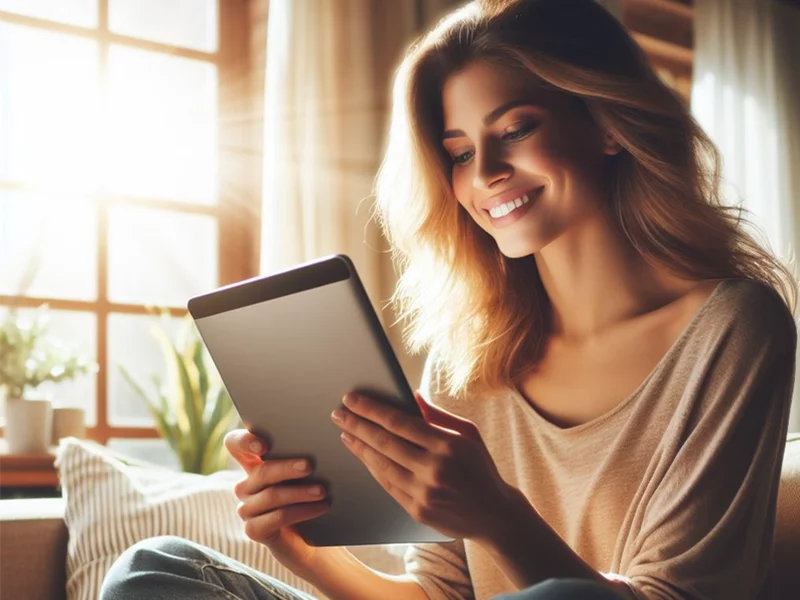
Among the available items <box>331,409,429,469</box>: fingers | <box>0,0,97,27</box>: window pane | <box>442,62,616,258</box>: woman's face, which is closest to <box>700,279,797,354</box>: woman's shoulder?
<box>442,62,616,258</box>: woman's face

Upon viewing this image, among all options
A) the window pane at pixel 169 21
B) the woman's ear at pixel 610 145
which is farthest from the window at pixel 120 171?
the woman's ear at pixel 610 145

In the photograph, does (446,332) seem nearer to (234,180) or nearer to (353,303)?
(353,303)

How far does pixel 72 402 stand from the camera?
287cm

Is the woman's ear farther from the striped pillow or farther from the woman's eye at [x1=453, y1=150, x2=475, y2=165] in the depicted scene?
the striped pillow

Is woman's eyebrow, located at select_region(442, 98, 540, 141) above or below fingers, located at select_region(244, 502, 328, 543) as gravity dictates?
above

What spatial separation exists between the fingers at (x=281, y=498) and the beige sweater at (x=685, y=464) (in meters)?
0.33

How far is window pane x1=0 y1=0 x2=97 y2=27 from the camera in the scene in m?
2.88

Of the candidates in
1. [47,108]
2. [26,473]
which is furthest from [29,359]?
[47,108]

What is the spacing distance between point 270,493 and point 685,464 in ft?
1.54

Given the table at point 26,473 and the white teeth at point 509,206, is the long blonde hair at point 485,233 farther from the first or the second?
the table at point 26,473

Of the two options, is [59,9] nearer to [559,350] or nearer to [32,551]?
[32,551]

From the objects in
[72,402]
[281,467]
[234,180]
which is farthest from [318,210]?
[281,467]

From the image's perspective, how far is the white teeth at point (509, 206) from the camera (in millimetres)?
1298

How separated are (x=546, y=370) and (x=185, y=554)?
0.59 m
